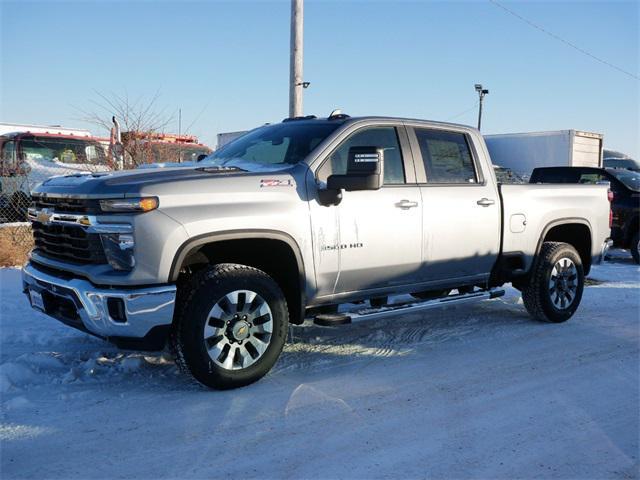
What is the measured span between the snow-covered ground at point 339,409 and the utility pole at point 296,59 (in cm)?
475

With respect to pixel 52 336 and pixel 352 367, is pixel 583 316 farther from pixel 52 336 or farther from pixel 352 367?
pixel 52 336

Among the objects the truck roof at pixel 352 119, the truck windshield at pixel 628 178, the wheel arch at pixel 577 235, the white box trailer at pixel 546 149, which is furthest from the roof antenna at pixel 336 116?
the white box trailer at pixel 546 149

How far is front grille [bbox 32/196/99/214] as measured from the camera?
3.84m

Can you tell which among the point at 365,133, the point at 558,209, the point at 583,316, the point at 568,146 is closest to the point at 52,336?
the point at 365,133

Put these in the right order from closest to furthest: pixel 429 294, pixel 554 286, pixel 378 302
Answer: pixel 378 302 < pixel 429 294 < pixel 554 286

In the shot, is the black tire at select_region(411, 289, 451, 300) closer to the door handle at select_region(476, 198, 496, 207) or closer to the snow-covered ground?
the snow-covered ground

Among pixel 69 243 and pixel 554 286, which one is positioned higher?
pixel 69 243

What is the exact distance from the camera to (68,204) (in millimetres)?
4035

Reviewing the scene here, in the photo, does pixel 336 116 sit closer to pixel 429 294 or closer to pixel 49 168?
pixel 429 294

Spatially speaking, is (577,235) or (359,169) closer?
(359,169)

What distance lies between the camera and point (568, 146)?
22000 millimetres

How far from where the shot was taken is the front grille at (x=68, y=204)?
12.6 feet

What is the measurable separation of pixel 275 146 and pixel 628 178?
32.0ft

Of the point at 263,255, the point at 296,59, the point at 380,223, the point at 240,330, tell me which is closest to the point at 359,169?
the point at 380,223
